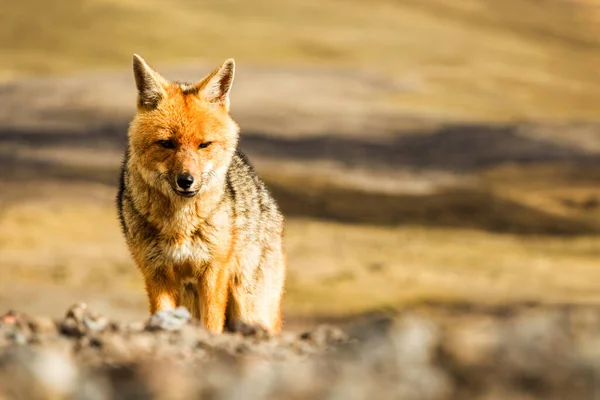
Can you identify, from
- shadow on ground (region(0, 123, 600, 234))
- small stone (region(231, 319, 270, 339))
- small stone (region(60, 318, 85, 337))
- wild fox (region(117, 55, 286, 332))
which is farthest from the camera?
shadow on ground (region(0, 123, 600, 234))

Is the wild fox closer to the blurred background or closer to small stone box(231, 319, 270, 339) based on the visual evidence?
small stone box(231, 319, 270, 339)

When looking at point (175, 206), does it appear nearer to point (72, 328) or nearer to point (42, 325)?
point (42, 325)

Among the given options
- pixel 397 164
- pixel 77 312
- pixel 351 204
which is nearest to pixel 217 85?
pixel 77 312

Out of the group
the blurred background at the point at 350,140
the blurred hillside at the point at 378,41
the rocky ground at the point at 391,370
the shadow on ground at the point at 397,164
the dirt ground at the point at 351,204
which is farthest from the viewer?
the blurred hillside at the point at 378,41

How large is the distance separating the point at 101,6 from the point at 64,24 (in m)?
4.39

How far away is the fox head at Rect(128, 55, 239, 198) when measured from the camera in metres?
5.78

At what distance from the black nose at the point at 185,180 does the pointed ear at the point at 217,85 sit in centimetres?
51

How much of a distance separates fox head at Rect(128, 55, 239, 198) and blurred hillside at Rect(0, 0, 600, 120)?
3138cm

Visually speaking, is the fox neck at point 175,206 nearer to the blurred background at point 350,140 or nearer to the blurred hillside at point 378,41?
the blurred background at point 350,140

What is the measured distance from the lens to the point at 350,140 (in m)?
30.4

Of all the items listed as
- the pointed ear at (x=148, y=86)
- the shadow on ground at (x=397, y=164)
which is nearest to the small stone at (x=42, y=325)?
the pointed ear at (x=148, y=86)

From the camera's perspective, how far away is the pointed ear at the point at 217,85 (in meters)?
6.00

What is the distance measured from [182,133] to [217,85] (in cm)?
38

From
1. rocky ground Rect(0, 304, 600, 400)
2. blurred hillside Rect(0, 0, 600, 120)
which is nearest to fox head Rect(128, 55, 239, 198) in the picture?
rocky ground Rect(0, 304, 600, 400)
